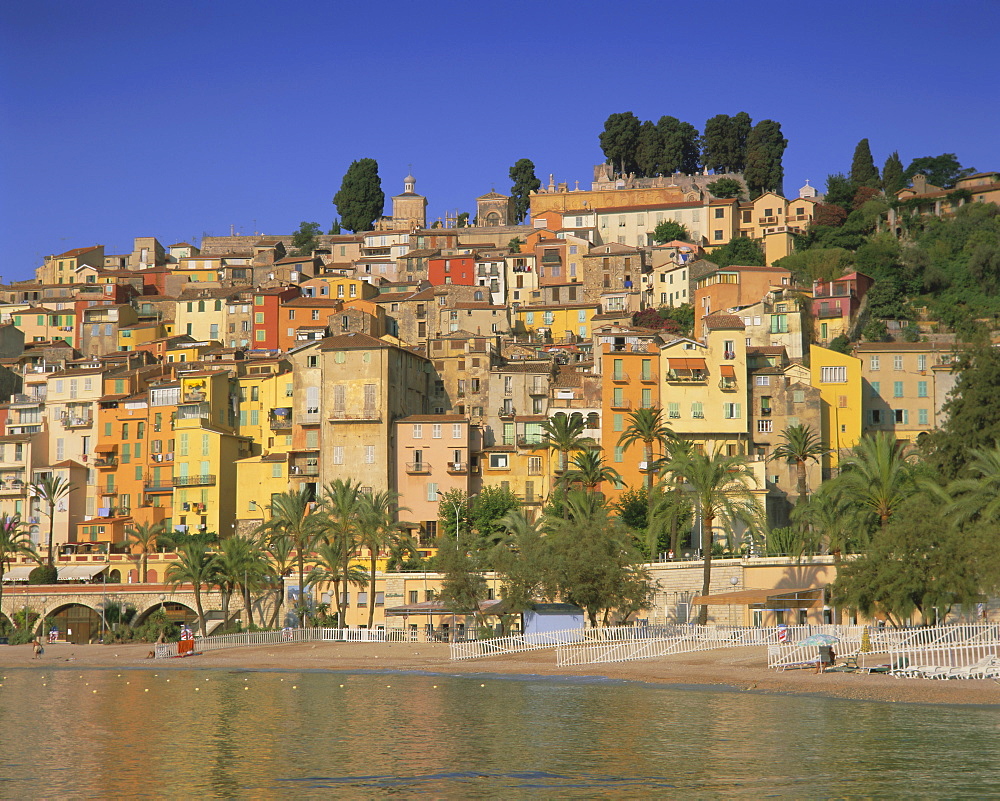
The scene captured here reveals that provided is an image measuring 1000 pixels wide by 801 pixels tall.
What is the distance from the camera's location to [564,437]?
83.4m

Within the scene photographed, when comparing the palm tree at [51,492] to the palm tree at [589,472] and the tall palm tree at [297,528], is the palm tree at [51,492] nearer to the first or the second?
the tall palm tree at [297,528]

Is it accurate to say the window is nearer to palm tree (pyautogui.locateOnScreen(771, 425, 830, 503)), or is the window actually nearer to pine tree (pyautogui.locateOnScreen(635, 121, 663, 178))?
palm tree (pyautogui.locateOnScreen(771, 425, 830, 503))

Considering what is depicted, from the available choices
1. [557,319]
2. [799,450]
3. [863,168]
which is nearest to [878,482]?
[799,450]

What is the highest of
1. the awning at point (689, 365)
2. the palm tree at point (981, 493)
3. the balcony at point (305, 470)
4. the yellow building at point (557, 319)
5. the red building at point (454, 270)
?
the red building at point (454, 270)

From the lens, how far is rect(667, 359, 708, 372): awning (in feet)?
287

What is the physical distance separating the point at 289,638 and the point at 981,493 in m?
37.6

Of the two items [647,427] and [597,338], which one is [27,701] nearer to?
[647,427]

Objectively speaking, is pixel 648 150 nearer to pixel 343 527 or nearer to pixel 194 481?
pixel 194 481

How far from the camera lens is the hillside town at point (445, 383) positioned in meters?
87.6

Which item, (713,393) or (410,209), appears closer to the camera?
(713,393)

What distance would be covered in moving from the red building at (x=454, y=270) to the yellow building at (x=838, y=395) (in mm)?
44854

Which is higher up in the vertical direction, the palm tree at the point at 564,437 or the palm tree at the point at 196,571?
the palm tree at the point at 564,437

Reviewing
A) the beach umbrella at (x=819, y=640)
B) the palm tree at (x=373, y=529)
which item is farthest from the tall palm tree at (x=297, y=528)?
the beach umbrella at (x=819, y=640)

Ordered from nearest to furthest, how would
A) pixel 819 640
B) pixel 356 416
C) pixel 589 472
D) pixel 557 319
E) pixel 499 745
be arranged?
1. pixel 499 745
2. pixel 819 640
3. pixel 589 472
4. pixel 356 416
5. pixel 557 319
